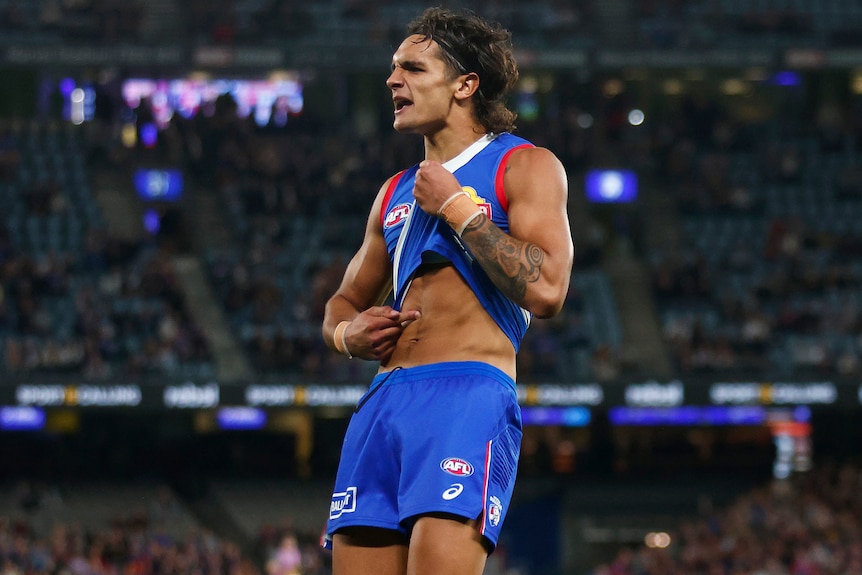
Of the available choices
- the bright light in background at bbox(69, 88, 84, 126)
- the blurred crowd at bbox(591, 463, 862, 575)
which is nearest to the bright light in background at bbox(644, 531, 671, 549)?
the blurred crowd at bbox(591, 463, 862, 575)

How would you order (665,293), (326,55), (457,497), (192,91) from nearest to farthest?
(457,497), (665,293), (326,55), (192,91)

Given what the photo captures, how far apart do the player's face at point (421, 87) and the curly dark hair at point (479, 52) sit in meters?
0.04

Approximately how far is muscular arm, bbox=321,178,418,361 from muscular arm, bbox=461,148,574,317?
0.47m

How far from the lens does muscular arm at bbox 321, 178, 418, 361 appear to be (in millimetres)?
4746

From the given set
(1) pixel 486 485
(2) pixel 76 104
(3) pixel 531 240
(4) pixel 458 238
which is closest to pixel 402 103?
(4) pixel 458 238

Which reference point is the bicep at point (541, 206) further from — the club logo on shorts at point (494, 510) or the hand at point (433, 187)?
the club logo on shorts at point (494, 510)

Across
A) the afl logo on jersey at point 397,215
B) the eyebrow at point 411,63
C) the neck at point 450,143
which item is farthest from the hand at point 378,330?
the eyebrow at point 411,63

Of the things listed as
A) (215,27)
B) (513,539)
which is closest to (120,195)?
(215,27)

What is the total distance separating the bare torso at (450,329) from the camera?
4695mm

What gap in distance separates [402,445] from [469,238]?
744 millimetres

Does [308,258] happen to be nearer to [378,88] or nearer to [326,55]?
Answer: [326,55]

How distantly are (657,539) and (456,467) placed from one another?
22901 millimetres

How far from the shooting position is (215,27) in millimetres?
30094

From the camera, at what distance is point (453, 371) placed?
15.2ft
